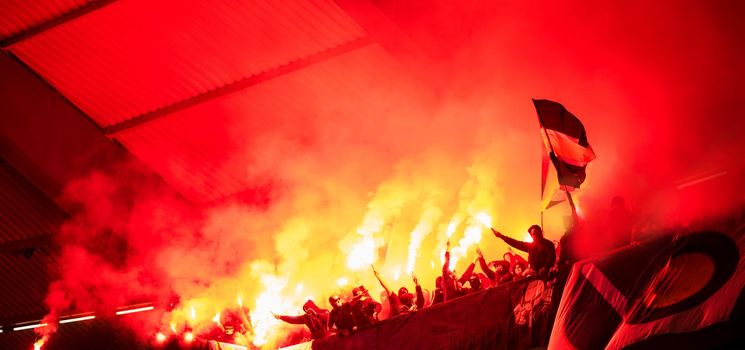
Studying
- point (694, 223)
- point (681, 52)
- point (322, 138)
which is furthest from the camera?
point (322, 138)

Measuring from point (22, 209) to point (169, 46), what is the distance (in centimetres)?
359

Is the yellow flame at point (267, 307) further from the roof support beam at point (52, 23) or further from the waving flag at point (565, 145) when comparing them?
the waving flag at point (565, 145)

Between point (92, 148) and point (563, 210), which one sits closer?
point (563, 210)

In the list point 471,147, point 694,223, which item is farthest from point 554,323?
point 471,147

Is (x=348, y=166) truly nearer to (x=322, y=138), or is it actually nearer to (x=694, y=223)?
(x=322, y=138)

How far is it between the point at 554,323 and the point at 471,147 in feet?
10.3

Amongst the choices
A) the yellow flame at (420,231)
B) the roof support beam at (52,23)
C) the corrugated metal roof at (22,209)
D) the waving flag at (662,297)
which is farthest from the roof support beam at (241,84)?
the waving flag at (662,297)

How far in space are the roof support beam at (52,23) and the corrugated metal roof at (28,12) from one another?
0.11ft

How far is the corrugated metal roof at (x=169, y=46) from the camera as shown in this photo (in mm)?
8172

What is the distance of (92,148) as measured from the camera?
32.3 feet

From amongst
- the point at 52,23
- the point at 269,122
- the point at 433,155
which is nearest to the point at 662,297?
the point at 433,155

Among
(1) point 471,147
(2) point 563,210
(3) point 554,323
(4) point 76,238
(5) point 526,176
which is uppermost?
(4) point 76,238

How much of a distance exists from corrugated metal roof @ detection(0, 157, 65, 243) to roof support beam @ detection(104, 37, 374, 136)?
1361mm

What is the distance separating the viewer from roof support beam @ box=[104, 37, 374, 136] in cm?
833
